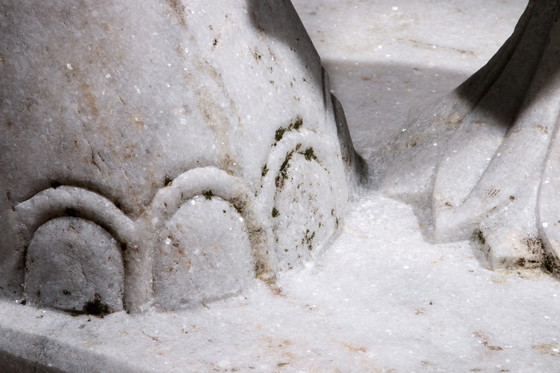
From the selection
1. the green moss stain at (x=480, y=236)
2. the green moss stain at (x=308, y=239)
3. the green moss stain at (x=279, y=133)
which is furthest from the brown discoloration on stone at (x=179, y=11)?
the green moss stain at (x=480, y=236)

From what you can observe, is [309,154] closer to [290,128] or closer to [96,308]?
[290,128]

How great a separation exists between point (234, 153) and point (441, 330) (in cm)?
43

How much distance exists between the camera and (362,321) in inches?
63.6

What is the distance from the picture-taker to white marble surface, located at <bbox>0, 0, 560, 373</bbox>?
1509 millimetres

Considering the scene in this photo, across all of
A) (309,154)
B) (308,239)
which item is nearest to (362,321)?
(308,239)

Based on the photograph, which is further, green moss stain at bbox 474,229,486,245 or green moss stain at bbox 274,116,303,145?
green moss stain at bbox 474,229,486,245

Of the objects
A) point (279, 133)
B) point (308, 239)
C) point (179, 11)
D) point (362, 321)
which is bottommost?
point (362, 321)

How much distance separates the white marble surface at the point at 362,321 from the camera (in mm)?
1509

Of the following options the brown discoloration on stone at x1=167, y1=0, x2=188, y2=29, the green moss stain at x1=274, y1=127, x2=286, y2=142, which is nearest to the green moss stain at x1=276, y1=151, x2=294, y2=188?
the green moss stain at x1=274, y1=127, x2=286, y2=142

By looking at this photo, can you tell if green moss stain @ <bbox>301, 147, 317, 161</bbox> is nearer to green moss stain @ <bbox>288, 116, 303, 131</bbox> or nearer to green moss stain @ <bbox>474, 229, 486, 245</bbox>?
green moss stain @ <bbox>288, 116, 303, 131</bbox>

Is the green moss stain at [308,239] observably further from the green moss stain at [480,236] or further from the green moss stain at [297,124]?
the green moss stain at [480,236]

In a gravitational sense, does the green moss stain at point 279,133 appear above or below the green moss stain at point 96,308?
above

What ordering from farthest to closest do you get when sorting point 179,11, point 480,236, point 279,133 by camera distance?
point 480,236 → point 279,133 → point 179,11

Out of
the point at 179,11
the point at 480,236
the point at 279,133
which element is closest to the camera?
the point at 179,11
